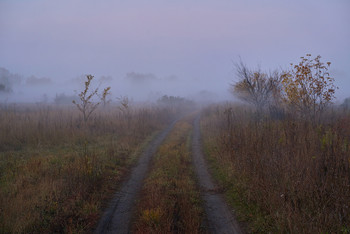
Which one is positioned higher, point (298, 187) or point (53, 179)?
point (298, 187)

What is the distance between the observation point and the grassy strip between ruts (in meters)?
4.23

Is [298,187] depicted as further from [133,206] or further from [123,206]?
[123,206]

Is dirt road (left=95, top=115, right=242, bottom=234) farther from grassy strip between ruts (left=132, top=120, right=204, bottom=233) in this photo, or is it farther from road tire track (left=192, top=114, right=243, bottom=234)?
grassy strip between ruts (left=132, top=120, right=204, bottom=233)

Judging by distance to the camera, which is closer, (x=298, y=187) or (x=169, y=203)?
(x=298, y=187)

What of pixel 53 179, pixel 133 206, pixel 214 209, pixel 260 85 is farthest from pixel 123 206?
pixel 260 85

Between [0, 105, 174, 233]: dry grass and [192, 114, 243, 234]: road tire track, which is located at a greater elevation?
[0, 105, 174, 233]: dry grass

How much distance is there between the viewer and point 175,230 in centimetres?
418

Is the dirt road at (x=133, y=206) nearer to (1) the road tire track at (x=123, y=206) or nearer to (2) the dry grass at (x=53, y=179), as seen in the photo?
(1) the road tire track at (x=123, y=206)

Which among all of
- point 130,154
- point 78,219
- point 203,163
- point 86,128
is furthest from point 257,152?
point 86,128

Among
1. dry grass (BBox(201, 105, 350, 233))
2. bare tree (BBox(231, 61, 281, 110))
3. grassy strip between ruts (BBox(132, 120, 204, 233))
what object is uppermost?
bare tree (BBox(231, 61, 281, 110))

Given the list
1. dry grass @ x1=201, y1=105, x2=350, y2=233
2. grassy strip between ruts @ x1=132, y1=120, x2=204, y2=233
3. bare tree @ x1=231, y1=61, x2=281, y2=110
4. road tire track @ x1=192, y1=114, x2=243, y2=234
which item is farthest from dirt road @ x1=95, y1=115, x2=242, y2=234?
bare tree @ x1=231, y1=61, x2=281, y2=110

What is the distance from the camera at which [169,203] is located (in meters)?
5.18

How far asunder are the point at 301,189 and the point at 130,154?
7.92 metres

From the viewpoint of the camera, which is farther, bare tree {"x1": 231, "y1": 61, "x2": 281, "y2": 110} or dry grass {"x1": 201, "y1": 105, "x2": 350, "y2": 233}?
bare tree {"x1": 231, "y1": 61, "x2": 281, "y2": 110}
